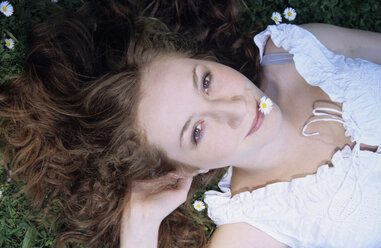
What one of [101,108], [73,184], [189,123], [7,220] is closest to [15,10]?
[101,108]

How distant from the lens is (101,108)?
8.39ft

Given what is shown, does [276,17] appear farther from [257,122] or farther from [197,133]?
[197,133]

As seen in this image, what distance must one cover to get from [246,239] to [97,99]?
1453 mm

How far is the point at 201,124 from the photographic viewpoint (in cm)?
219

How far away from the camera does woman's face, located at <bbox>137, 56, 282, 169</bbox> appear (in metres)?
2.15

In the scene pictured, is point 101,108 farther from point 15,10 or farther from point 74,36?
point 15,10

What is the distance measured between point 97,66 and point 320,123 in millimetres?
1616

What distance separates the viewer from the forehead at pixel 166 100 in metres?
2.13

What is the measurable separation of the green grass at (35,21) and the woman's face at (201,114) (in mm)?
1267

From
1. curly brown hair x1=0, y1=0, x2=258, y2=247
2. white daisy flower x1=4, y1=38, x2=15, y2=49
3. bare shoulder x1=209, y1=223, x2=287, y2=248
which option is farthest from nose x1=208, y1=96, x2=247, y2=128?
white daisy flower x1=4, y1=38, x2=15, y2=49

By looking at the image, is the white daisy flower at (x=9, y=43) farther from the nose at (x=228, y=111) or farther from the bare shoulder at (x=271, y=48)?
the bare shoulder at (x=271, y=48)

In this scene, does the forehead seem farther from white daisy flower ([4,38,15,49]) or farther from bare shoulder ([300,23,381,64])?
white daisy flower ([4,38,15,49])

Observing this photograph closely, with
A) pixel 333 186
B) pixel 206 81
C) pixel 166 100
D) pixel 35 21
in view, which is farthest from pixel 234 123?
pixel 35 21

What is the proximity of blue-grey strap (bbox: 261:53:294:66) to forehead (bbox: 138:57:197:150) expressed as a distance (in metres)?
0.81
